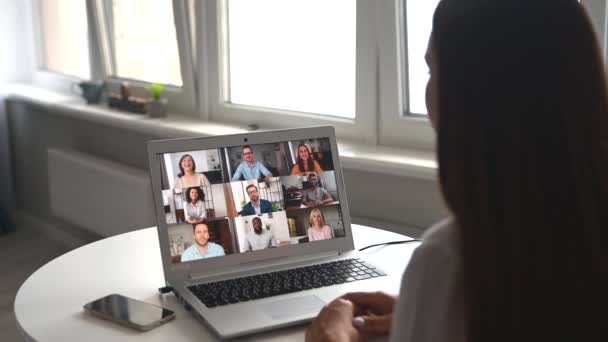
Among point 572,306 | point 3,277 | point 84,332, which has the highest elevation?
point 572,306

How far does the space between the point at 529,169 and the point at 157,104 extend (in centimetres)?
253

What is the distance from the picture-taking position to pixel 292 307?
4.38ft

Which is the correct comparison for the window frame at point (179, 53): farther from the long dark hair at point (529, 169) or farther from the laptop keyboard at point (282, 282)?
the long dark hair at point (529, 169)

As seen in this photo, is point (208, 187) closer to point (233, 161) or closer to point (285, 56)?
point (233, 161)

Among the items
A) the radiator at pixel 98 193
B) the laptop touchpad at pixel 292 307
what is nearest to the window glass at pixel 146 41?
the radiator at pixel 98 193

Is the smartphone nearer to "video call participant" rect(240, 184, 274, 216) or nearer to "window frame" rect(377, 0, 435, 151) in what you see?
"video call participant" rect(240, 184, 274, 216)

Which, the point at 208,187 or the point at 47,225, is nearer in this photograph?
the point at 208,187

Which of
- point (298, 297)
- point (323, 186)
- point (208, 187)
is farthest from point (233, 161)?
point (298, 297)

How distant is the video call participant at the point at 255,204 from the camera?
1510mm

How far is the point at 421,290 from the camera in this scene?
871mm

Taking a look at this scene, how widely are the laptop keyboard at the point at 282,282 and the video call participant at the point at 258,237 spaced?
2.6 inches

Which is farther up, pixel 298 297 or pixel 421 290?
pixel 421 290

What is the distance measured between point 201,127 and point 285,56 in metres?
0.45

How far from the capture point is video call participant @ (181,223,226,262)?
4.80 ft
